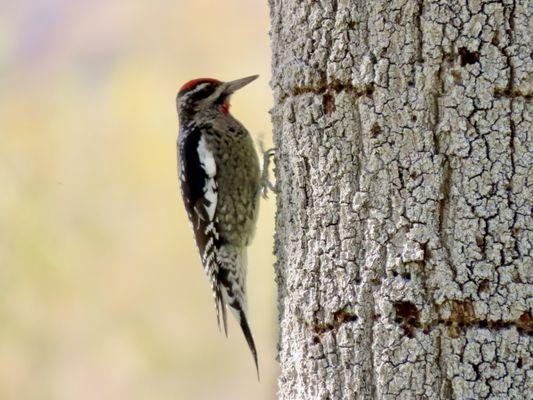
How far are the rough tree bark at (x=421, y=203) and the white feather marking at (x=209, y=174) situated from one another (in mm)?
1898

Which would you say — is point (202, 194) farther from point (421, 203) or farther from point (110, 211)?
point (110, 211)

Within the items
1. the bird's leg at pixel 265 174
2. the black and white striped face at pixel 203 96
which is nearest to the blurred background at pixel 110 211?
the black and white striped face at pixel 203 96

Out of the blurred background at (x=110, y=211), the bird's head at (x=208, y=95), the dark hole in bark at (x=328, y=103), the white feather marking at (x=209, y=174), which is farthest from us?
the blurred background at (x=110, y=211)

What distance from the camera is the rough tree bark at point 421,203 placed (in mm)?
2482

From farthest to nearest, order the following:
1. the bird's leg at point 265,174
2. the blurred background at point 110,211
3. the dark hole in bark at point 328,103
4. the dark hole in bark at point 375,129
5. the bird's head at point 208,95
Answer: the blurred background at point 110,211 → the bird's head at point 208,95 → the bird's leg at point 265,174 → the dark hole in bark at point 328,103 → the dark hole in bark at point 375,129

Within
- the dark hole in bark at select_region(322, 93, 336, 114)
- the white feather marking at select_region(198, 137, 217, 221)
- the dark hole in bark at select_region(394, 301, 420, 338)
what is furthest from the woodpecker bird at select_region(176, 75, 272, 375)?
the dark hole in bark at select_region(394, 301, 420, 338)

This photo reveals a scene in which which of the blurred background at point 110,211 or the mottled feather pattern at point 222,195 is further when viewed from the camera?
the blurred background at point 110,211

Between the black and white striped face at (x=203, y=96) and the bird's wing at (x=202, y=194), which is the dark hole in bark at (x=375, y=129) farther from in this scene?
the black and white striped face at (x=203, y=96)

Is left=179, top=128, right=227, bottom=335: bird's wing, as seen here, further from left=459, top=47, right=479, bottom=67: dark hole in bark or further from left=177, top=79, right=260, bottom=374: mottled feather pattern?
left=459, top=47, right=479, bottom=67: dark hole in bark

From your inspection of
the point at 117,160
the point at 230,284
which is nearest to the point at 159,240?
the point at 117,160

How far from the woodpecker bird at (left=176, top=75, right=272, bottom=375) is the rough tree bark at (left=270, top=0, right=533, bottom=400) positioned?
1.88m

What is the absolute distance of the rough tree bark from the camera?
248 cm

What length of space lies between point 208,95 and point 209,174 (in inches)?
18.1

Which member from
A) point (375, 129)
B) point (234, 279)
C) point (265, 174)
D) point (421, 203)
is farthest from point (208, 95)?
point (421, 203)
